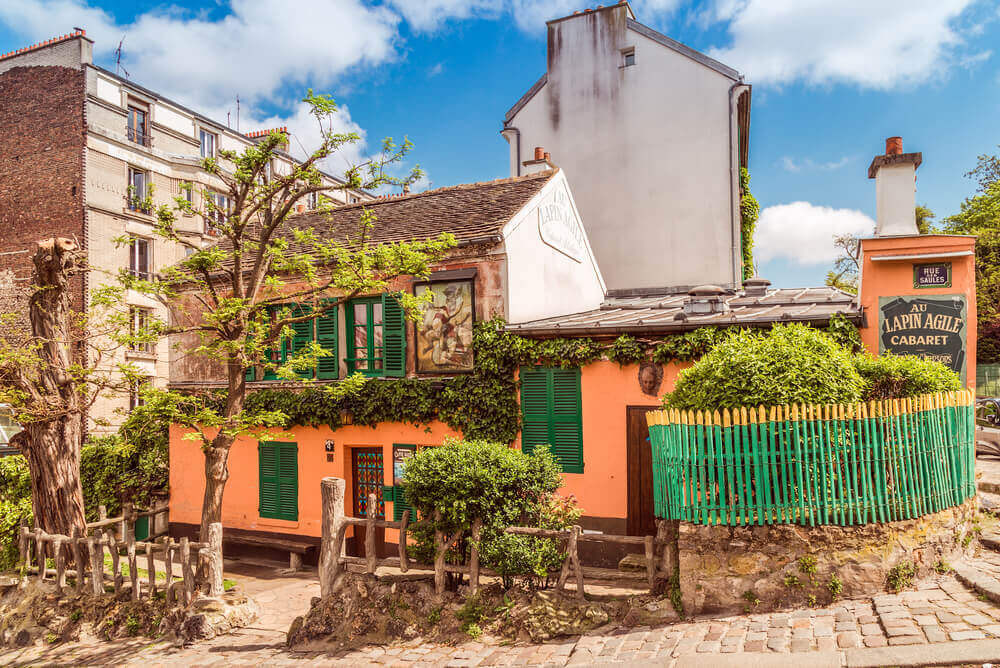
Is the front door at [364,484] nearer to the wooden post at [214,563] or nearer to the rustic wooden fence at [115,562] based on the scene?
the rustic wooden fence at [115,562]

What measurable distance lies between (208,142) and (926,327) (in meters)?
30.9

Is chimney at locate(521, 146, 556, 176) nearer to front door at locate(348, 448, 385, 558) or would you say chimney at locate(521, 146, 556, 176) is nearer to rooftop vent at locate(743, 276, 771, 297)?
rooftop vent at locate(743, 276, 771, 297)

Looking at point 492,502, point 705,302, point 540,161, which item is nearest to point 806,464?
point 492,502

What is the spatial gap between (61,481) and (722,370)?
1133 cm

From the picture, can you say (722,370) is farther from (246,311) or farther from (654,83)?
(654,83)

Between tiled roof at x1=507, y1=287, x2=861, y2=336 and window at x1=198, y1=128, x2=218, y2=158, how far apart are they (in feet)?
79.2

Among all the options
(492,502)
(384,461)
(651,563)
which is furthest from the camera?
(384,461)

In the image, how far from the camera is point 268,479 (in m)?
14.2

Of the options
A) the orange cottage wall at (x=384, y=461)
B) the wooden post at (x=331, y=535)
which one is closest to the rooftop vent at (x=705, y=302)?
the orange cottage wall at (x=384, y=461)

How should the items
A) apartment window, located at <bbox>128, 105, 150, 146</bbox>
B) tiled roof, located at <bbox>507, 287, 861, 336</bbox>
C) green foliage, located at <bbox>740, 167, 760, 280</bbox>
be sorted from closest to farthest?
1. tiled roof, located at <bbox>507, 287, 861, 336</bbox>
2. green foliage, located at <bbox>740, 167, 760, 280</bbox>
3. apartment window, located at <bbox>128, 105, 150, 146</bbox>

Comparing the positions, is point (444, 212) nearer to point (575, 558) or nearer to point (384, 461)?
point (384, 461)

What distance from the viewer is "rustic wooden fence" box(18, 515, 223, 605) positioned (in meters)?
9.80

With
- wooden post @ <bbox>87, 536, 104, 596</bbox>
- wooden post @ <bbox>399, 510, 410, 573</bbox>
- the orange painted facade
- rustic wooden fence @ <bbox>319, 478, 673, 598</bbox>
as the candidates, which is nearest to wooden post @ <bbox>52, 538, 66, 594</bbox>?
wooden post @ <bbox>87, 536, 104, 596</bbox>

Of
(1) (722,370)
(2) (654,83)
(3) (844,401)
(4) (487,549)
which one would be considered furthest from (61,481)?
(2) (654,83)
